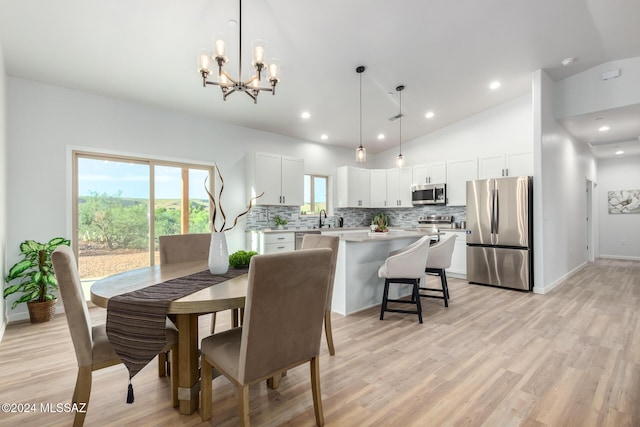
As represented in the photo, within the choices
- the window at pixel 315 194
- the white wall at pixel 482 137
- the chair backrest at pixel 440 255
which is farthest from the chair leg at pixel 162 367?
the white wall at pixel 482 137

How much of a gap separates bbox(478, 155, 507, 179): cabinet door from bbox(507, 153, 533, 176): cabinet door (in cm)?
10

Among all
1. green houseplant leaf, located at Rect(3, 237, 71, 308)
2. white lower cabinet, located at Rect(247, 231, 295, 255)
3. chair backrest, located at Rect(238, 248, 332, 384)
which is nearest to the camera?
chair backrest, located at Rect(238, 248, 332, 384)

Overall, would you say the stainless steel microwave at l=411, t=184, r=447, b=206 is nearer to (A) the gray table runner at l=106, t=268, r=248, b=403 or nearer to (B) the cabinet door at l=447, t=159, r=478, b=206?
(B) the cabinet door at l=447, t=159, r=478, b=206

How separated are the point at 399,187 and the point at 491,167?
1.88 metres

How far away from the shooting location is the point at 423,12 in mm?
3168

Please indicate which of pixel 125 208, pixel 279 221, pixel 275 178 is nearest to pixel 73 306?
pixel 125 208

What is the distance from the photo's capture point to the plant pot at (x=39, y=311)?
341 cm

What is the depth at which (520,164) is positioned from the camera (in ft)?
17.3

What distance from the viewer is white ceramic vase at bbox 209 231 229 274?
6.71ft

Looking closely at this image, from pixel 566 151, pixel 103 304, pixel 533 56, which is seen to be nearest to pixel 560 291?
pixel 566 151

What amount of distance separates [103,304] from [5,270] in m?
2.86

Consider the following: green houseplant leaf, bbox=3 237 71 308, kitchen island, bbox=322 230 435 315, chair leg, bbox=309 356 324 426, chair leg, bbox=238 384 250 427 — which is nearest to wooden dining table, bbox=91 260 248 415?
chair leg, bbox=238 384 250 427

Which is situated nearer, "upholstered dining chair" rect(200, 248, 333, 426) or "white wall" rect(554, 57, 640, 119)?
"upholstered dining chair" rect(200, 248, 333, 426)

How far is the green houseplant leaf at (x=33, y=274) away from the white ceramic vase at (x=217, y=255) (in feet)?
7.95
